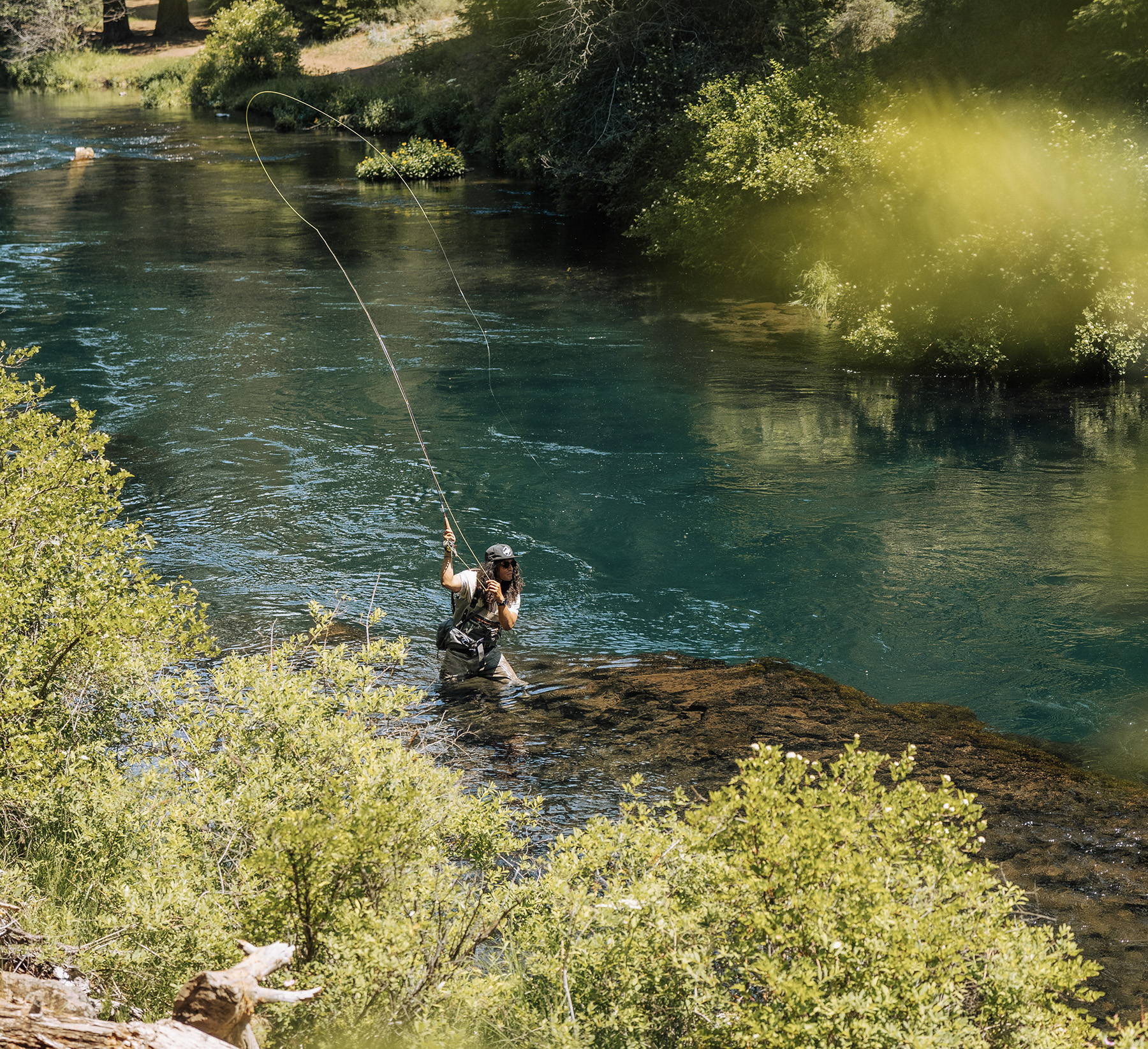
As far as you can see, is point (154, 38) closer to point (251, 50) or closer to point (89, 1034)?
point (251, 50)

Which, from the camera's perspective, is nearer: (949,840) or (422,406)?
(949,840)

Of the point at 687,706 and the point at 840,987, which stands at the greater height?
the point at 840,987

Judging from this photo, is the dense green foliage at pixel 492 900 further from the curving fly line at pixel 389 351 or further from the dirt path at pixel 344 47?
the dirt path at pixel 344 47

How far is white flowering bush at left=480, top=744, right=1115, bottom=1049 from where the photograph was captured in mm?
3988

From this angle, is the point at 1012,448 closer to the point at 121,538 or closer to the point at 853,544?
the point at 853,544

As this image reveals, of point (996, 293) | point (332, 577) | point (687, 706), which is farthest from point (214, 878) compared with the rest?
point (996, 293)

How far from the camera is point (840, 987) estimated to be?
4074 millimetres

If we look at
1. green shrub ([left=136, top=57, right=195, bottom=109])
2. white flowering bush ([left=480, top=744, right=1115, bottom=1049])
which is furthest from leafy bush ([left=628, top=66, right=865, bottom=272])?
green shrub ([left=136, top=57, right=195, bottom=109])

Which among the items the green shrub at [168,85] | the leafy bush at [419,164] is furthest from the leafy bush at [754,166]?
the green shrub at [168,85]

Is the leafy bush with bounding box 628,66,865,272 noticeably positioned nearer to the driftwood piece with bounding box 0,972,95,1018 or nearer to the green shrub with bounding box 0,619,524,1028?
the green shrub with bounding box 0,619,524,1028

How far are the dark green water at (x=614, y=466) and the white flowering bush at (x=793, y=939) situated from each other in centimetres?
504

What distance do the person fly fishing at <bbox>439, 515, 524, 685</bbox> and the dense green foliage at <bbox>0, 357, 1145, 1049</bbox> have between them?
307 centimetres

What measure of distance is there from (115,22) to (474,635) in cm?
7163

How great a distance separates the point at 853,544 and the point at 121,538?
7.99 m
